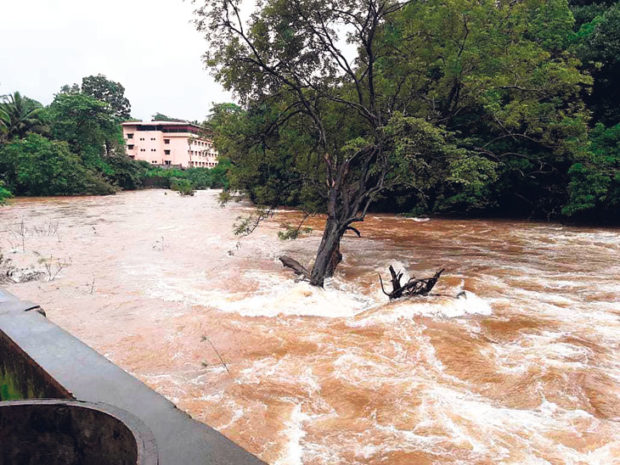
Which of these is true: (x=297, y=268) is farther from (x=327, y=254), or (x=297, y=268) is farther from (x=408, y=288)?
(x=408, y=288)

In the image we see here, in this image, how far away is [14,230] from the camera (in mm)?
15031

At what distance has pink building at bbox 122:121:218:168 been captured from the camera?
2399 inches

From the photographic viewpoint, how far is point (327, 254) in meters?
8.39

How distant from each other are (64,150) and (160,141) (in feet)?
95.7

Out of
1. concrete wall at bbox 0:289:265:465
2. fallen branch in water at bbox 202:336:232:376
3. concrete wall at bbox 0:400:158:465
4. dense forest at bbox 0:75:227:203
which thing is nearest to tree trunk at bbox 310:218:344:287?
fallen branch in water at bbox 202:336:232:376

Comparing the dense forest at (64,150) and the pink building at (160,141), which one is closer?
the dense forest at (64,150)

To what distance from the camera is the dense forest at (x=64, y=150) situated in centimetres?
3141

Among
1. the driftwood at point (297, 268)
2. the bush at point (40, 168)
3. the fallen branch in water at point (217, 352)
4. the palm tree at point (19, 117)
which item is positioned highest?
the palm tree at point (19, 117)

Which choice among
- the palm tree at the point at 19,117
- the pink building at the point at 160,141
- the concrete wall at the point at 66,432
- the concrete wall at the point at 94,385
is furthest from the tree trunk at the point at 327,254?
the pink building at the point at 160,141

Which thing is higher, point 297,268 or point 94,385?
point 94,385

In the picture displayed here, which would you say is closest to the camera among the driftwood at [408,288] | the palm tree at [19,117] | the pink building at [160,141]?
the driftwood at [408,288]

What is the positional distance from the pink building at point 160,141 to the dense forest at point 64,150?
42.5ft

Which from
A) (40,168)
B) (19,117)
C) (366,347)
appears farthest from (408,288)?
(19,117)

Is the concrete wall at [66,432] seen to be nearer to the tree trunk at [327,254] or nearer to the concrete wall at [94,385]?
the concrete wall at [94,385]
